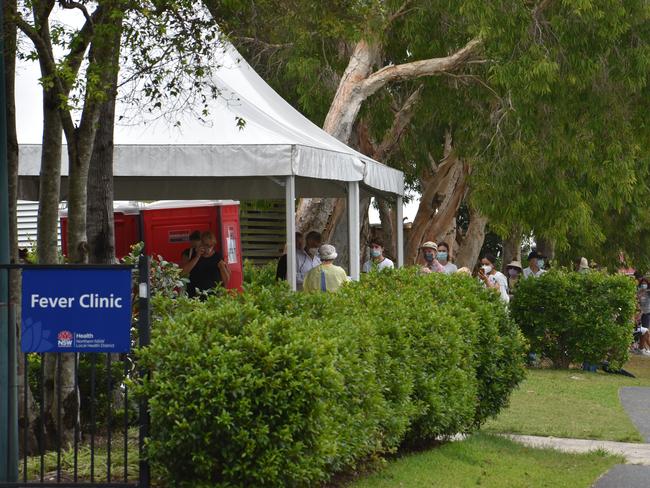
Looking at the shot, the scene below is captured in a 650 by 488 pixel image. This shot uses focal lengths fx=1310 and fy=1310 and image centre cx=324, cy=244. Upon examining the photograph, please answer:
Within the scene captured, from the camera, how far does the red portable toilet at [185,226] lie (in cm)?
1775

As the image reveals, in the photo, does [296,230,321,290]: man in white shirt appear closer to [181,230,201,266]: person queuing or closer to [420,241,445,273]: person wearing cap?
[181,230,201,266]: person queuing

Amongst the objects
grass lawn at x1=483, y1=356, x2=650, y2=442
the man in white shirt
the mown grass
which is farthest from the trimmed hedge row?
the man in white shirt

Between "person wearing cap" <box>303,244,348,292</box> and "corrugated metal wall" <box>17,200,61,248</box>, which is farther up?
"corrugated metal wall" <box>17,200,61,248</box>

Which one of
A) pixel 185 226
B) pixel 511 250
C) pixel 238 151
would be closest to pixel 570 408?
pixel 238 151

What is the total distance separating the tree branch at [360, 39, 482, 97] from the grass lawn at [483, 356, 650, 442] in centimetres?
549

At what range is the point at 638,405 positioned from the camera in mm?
15602

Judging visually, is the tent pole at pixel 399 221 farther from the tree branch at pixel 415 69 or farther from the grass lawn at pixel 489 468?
the grass lawn at pixel 489 468

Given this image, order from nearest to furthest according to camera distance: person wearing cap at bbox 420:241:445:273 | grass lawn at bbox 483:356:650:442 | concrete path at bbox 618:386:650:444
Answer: grass lawn at bbox 483:356:650:442 < concrete path at bbox 618:386:650:444 < person wearing cap at bbox 420:241:445:273

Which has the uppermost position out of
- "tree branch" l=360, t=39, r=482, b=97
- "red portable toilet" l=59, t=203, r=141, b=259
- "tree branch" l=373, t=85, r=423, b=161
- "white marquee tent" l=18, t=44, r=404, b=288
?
"tree branch" l=360, t=39, r=482, b=97

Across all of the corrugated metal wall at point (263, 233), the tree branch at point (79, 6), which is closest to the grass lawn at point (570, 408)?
the tree branch at point (79, 6)

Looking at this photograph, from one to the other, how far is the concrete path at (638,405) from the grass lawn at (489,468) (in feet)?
6.48

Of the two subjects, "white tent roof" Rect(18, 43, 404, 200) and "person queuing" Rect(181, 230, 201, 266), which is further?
"person queuing" Rect(181, 230, 201, 266)

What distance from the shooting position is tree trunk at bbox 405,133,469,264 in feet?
97.6

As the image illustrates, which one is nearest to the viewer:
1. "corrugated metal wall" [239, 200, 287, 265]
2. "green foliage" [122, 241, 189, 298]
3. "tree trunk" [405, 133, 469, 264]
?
"green foliage" [122, 241, 189, 298]
